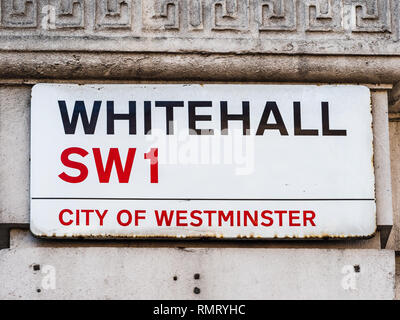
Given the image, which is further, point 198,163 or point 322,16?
point 322,16

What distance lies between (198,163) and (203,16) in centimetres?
79

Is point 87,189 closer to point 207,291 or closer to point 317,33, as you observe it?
point 207,291

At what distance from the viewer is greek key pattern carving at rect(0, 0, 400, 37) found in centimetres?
441

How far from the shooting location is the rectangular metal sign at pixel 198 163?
168 inches

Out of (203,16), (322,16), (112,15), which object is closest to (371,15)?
(322,16)

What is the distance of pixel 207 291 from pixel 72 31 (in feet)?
5.05

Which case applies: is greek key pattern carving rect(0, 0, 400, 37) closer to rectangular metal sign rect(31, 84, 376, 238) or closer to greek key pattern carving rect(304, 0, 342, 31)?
greek key pattern carving rect(304, 0, 342, 31)

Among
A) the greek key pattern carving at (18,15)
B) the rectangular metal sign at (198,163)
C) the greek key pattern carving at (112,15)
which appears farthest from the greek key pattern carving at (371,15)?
the greek key pattern carving at (18,15)

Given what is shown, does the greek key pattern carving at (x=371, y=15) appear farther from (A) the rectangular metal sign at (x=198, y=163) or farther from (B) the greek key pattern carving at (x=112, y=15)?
(B) the greek key pattern carving at (x=112, y=15)

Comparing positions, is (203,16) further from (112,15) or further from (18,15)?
(18,15)

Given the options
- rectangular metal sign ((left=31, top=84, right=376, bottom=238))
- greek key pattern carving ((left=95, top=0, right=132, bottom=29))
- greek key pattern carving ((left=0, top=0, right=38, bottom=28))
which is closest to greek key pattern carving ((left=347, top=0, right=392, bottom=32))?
rectangular metal sign ((left=31, top=84, right=376, bottom=238))

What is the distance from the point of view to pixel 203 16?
4.44 meters

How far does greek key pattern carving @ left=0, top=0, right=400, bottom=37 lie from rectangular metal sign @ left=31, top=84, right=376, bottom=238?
32 cm
